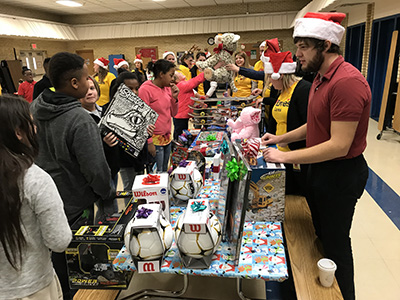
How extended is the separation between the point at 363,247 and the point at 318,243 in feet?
4.03

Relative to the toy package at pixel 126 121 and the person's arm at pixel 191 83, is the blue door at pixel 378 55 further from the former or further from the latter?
the toy package at pixel 126 121

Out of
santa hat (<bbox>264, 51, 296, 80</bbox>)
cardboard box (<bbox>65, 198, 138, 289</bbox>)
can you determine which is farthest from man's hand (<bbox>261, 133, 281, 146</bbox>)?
cardboard box (<bbox>65, 198, 138, 289</bbox>)

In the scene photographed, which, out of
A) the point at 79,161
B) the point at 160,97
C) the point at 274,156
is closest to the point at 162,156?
the point at 160,97

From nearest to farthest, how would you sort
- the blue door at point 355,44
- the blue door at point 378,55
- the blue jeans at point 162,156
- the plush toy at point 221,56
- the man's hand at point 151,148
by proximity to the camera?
the man's hand at point 151,148 < the blue jeans at point 162,156 < the plush toy at point 221,56 < the blue door at point 378,55 < the blue door at point 355,44

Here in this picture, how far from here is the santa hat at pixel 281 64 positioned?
7.91ft

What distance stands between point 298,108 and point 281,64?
1.46ft

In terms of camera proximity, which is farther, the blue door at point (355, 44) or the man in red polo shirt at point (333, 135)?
the blue door at point (355, 44)

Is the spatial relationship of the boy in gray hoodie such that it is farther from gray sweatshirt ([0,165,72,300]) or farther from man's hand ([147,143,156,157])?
man's hand ([147,143,156,157])

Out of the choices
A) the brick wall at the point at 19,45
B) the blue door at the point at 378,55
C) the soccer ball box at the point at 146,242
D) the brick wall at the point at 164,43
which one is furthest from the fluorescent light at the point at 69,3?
the soccer ball box at the point at 146,242

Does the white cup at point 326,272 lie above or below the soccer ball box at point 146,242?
below

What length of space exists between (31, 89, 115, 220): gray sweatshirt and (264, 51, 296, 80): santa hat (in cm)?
155

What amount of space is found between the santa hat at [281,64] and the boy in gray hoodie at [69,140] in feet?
4.95

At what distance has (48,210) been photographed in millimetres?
1167

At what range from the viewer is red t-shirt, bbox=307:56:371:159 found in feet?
4.71
